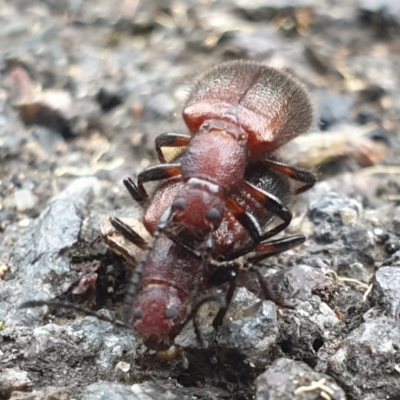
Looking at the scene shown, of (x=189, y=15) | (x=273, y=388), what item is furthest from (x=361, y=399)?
(x=189, y=15)

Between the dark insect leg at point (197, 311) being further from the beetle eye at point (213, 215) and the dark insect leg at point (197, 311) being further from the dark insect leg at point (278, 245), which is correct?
the dark insect leg at point (278, 245)

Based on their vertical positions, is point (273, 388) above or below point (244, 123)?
below


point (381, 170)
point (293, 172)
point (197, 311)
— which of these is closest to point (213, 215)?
point (197, 311)

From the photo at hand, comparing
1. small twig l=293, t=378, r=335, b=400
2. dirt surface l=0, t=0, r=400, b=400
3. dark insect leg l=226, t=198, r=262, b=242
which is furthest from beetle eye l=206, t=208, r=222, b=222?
small twig l=293, t=378, r=335, b=400

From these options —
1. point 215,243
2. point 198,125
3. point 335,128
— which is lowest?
point 335,128

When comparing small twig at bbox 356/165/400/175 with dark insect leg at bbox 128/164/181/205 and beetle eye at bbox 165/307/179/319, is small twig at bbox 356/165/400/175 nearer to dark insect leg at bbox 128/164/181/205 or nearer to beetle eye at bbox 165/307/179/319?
dark insect leg at bbox 128/164/181/205

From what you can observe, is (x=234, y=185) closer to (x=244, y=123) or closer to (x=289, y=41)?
(x=244, y=123)

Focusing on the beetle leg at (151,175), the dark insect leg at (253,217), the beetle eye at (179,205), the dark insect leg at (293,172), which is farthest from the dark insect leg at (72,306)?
the dark insect leg at (293,172)
